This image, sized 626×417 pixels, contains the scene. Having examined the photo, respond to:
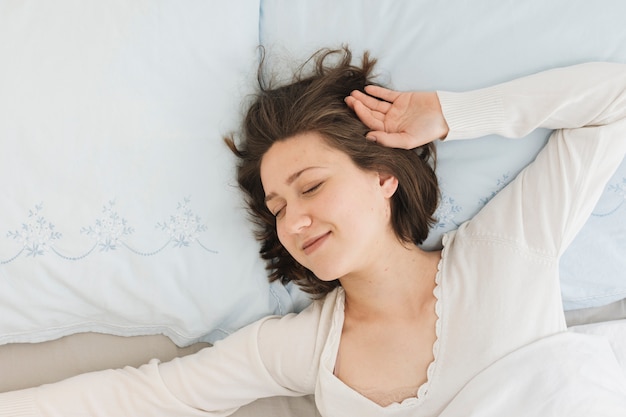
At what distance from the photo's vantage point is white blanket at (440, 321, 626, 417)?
1.23 metres

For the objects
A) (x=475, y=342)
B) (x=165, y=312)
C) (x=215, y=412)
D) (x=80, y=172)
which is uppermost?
(x=80, y=172)

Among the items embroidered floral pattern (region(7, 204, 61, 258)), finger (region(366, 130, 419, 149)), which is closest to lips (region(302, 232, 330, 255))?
finger (region(366, 130, 419, 149))

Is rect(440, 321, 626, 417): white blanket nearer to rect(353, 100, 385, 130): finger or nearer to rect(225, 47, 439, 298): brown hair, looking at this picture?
rect(225, 47, 439, 298): brown hair

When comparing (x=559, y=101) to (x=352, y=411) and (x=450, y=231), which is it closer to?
(x=450, y=231)

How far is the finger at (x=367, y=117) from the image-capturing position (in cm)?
135

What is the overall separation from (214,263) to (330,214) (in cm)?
34

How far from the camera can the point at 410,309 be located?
4.49 ft

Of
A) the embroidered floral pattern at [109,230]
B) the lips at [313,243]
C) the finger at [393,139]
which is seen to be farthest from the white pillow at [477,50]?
the embroidered floral pattern at [109,230]

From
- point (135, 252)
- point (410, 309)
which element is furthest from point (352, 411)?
point (135, 252)

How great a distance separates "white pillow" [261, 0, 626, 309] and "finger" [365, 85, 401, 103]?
0.12 ft

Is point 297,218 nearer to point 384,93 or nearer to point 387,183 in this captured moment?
point 387,183

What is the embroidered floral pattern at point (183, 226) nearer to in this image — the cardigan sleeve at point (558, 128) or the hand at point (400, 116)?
the hand at point (400, 116)

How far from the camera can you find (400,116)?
135 centimetres

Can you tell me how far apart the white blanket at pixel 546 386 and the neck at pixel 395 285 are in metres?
0.20
